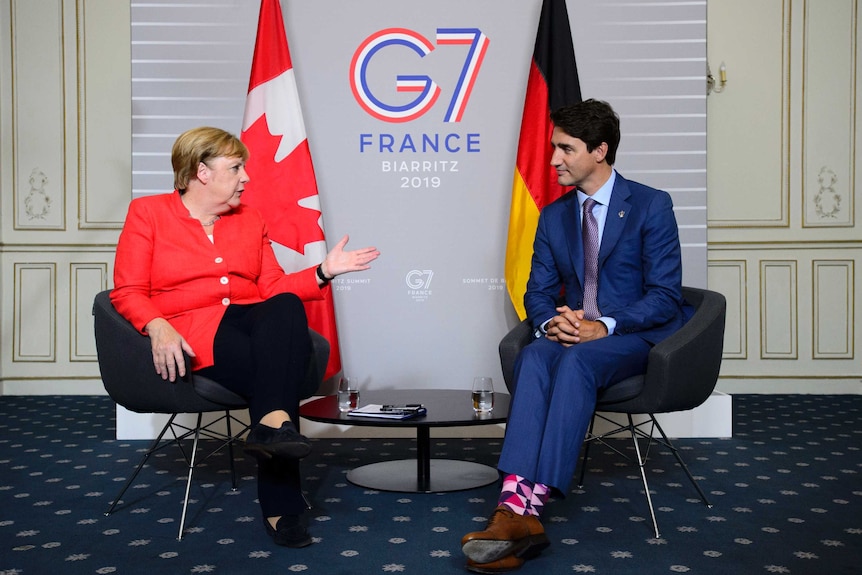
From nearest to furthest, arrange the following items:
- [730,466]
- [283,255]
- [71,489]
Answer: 1. [71,489]
2. [730,466]
3. [283,255]

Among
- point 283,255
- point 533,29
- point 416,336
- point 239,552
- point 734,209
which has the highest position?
point 533,29

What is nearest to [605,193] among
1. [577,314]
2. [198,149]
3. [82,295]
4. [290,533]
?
[577,314]

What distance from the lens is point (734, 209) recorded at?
5.43m

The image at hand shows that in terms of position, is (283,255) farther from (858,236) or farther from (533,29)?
(858,236)

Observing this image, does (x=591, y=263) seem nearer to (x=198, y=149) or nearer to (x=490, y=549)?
(x=490, y=549)

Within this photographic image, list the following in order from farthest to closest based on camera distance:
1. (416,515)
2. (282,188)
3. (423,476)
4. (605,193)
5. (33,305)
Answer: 1. (33,305)
2. (282,188)
3. (423,476)
4. (605,193)
5. (416,515)

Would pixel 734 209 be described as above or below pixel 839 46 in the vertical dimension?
below

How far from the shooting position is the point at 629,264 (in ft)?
9.26

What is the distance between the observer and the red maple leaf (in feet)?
12.8

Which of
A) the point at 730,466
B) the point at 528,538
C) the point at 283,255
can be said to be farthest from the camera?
the point at 283,255

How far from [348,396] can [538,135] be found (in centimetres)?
162

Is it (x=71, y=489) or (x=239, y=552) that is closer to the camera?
(x=239, y=552)

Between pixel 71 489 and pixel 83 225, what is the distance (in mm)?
2871

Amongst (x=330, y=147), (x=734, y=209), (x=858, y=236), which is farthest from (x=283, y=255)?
(x=858, y=236)
